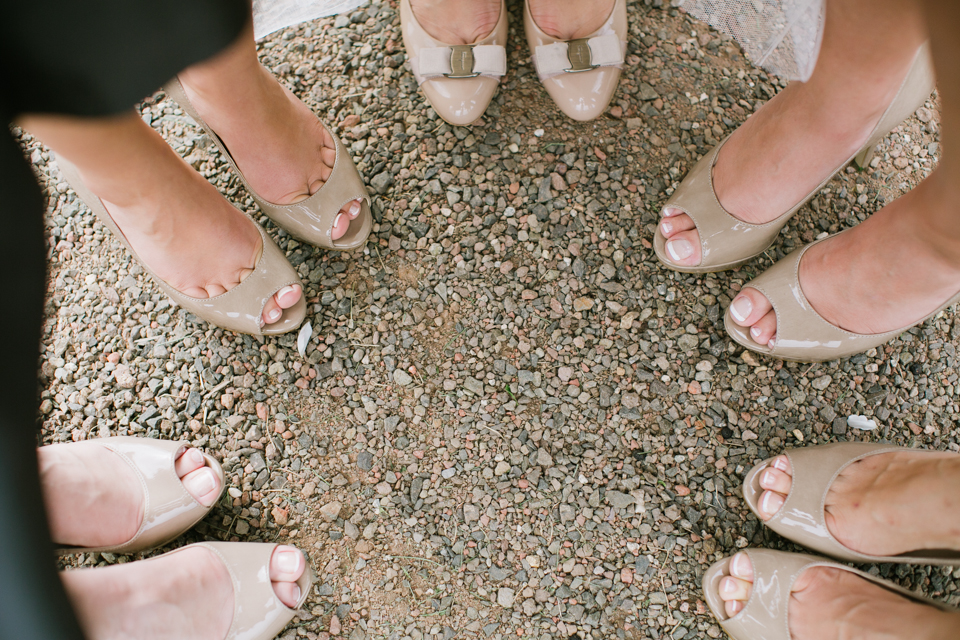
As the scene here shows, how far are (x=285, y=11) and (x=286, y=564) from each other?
5.02ft

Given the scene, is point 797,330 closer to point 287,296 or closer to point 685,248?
point 685,248

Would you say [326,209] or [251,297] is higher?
[326,209]

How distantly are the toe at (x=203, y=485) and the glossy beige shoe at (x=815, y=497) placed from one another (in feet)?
4.74

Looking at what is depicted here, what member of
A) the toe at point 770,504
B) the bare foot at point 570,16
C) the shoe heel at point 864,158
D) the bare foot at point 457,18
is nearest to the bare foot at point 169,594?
the toe at point 770,504

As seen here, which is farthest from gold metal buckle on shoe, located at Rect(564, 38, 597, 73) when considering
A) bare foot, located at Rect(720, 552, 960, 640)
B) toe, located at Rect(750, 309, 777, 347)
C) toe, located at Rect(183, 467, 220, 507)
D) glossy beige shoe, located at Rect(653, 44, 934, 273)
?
toe, located at Rect(183, 467, 220, 507)

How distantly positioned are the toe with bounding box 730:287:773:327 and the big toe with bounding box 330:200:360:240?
1141 millimetres

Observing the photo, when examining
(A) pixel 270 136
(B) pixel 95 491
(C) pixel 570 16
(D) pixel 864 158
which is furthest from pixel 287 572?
(D) pixel 864 158

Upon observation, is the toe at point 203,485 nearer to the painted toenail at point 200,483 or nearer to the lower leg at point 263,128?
the painted toenail at point 200,483

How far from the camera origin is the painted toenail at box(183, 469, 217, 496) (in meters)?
1.40

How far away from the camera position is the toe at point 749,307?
1.49 m

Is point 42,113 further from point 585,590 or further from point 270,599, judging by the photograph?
point 585,590

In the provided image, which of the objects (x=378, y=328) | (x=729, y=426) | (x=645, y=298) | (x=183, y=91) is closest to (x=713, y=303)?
(x=645, y=298)

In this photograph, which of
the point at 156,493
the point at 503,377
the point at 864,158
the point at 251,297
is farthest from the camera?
the point at 864,158

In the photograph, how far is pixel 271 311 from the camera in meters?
1.50
